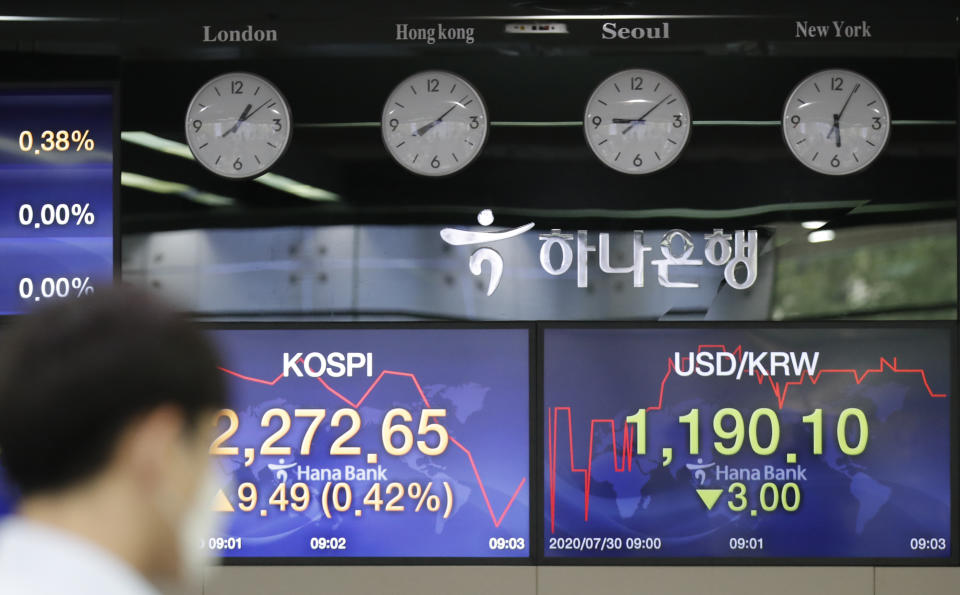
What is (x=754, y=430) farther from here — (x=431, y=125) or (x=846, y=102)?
(x=431, y=125)

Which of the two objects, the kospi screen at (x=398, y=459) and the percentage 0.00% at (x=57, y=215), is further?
the percentage 0.00% at (x=57, y=215)

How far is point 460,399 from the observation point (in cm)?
439

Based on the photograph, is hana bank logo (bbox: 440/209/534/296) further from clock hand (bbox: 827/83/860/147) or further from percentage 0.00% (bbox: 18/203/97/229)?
percentage 0.00% (bbox: 18/203/97/229)

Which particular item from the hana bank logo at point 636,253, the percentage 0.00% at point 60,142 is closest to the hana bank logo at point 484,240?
the hana bank logo at point 636,253

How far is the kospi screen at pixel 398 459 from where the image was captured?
4.36 m

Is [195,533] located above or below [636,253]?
below

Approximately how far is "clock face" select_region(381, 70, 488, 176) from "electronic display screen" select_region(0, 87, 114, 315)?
1168 millimetres

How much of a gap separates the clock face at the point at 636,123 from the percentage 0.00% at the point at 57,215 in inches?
80.6

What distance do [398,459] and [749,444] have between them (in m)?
1.37

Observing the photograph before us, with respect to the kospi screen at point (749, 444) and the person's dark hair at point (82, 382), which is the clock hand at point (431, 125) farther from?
the person's dark hair at point (82, 382)

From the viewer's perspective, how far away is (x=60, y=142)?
14.9 ft

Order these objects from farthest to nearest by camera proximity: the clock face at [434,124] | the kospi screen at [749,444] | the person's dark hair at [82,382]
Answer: the clock face at [434,124] → the kospi screen at [749,444] → the person's dark hair at [82,382]

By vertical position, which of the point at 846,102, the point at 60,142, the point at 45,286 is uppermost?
the point at 846,102
